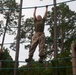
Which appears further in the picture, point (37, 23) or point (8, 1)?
point (8, 1)

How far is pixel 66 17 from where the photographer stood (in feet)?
68.0

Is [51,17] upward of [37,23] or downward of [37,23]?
upward

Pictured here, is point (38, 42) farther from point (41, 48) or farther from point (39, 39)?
point (41, 48)

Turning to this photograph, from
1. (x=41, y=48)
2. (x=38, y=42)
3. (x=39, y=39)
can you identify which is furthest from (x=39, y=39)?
(x=41, y=48)

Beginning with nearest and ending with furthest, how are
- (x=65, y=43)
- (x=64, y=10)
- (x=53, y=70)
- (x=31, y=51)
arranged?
(x=31, y=51)
(x=53, y=70)
(x=65, y=43)
(x=64, y=10)

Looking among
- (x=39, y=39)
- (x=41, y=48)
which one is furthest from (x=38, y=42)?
(x=41, y=48)

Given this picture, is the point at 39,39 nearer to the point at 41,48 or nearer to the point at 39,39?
the point at 39,39

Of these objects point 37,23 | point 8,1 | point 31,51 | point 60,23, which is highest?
point 8,1

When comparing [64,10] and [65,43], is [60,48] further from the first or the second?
[64,10]

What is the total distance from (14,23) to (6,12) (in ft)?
3.88

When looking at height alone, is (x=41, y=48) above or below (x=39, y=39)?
below

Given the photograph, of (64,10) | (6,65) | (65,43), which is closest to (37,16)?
(6,65)

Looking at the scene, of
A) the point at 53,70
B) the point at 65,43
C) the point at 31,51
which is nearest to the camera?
the point at 31,51

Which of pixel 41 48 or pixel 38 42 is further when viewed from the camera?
pixel 38 42
